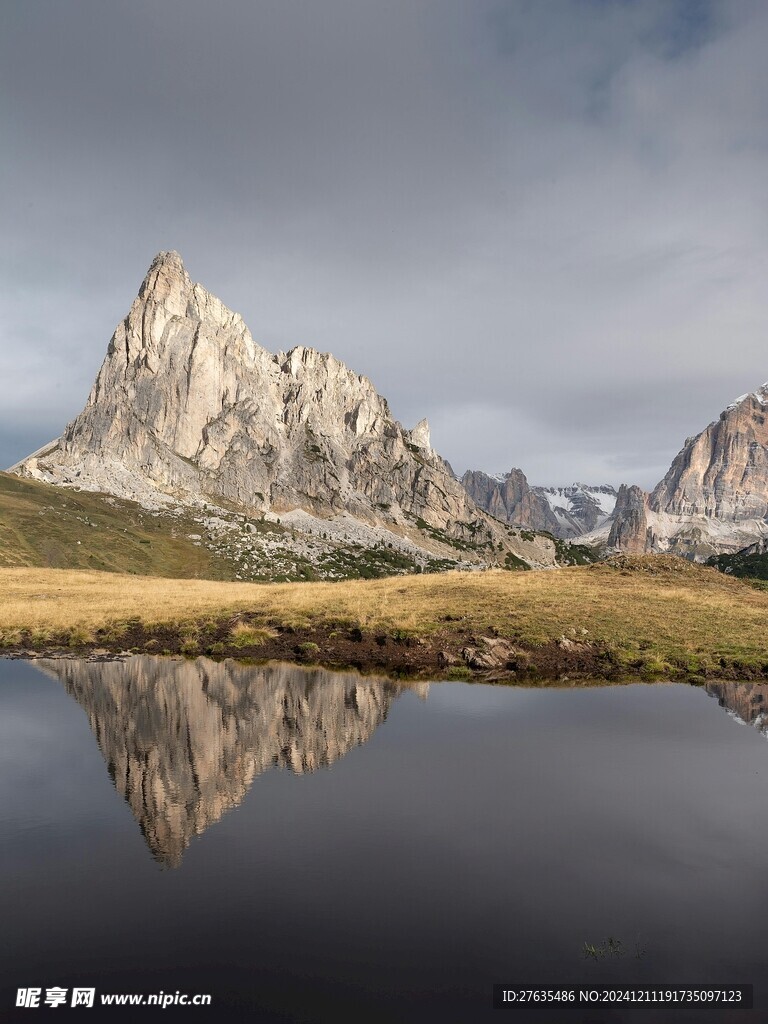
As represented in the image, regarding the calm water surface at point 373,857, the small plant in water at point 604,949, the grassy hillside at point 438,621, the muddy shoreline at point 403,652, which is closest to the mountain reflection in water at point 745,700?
the calm water surface at point 373,857

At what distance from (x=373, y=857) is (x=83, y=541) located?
15375 cm

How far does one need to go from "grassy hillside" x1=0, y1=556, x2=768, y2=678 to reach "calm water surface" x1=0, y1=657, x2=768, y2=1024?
11.1 meters

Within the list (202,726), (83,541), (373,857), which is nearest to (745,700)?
(373,857)

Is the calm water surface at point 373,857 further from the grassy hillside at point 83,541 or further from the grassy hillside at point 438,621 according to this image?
the grassy hillside at point 83,541

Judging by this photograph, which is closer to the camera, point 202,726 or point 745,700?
point 202,726

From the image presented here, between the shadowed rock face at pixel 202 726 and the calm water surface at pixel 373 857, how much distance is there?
130 millimetres

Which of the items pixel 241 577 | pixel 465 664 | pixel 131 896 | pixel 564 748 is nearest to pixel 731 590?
pixel 465 664

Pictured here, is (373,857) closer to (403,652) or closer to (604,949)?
(604,949)

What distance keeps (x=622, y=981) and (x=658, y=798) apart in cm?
868

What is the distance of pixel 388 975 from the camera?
36.9 ft

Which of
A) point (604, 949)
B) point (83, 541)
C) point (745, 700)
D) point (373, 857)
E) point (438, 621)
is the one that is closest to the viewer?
point (604, 949)

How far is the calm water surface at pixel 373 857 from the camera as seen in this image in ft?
37.0

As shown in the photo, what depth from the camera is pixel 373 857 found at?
14.9 m

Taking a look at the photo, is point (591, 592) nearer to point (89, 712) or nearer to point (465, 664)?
point (465, 664)
